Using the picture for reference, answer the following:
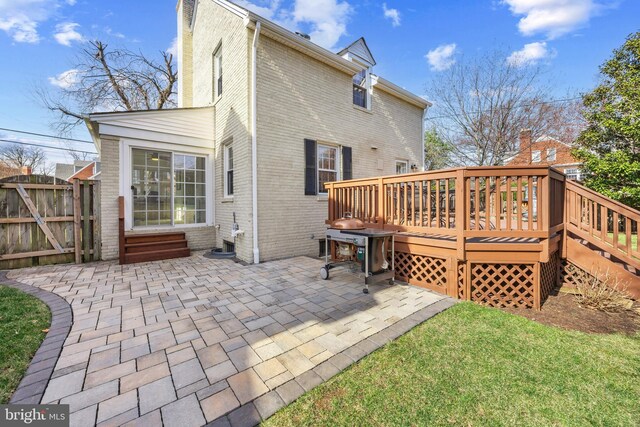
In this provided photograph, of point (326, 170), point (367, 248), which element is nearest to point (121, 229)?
point (326, 170)

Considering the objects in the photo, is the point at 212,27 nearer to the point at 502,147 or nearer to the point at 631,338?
the point at 631,338

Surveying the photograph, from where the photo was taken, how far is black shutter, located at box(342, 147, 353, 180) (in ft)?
26.0

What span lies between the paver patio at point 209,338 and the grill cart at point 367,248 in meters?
0.23

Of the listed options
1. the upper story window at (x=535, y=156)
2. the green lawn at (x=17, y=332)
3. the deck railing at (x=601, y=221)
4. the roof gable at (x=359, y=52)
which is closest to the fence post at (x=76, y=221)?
the green lawn at (x=17, y=332)

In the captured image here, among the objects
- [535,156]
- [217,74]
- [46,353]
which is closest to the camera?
[46,353]

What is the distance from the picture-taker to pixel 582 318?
3.35 meters

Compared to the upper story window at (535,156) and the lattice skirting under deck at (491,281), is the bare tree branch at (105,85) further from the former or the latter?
the upper story window at (535,156)

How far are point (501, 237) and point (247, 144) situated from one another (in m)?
5.26

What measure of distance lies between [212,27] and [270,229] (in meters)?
6.51

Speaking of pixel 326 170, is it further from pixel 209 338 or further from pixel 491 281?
pixel 209 338

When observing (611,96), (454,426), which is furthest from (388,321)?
(611,96)

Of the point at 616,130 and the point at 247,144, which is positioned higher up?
the point at 616,130

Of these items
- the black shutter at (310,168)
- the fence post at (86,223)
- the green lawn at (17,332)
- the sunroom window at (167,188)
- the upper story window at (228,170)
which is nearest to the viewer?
the green lawn at (17,332)

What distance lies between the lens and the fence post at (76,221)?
5926mm
